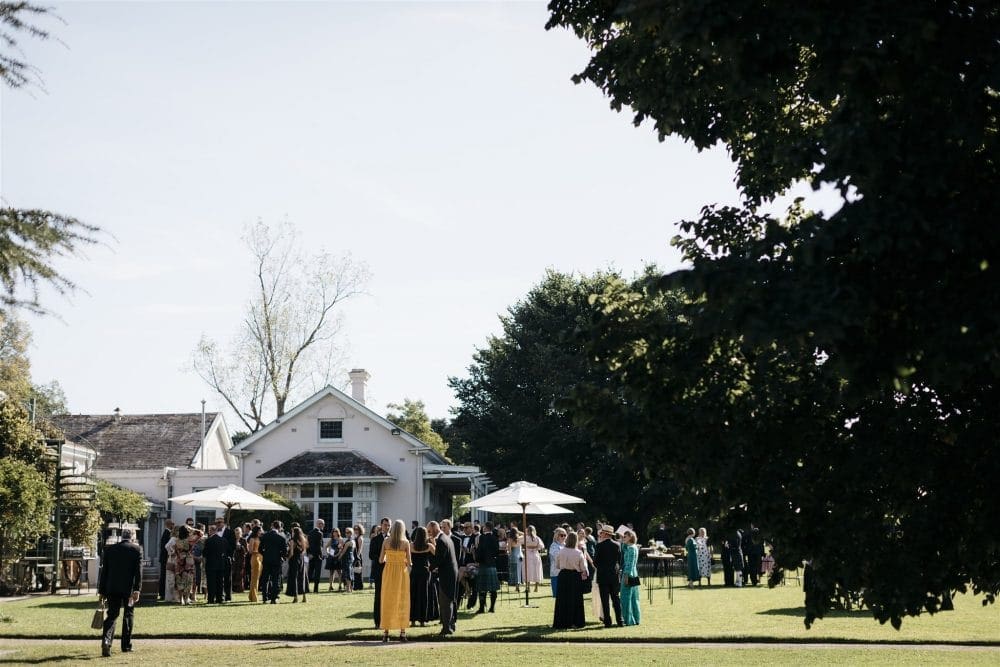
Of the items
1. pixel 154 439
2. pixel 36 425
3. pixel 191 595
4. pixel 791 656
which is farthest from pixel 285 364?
pixel 791 656

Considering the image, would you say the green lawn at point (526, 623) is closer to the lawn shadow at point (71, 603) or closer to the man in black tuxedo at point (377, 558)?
the lawn shadow at point (71, 603)

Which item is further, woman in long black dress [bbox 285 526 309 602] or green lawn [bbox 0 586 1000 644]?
woman in long black dress [bbox 285 526 309 602]

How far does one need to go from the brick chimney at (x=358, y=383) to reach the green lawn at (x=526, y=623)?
1987 cm

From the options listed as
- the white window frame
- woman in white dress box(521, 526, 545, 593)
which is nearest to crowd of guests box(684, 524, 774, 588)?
woman in white dress box(521, 526, 545, 593)

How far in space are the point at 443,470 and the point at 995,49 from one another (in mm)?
35049

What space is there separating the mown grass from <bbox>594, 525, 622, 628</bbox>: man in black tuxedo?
3.01 m

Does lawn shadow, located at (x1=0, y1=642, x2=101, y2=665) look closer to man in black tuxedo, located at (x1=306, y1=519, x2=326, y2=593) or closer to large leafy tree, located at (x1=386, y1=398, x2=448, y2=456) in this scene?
man in black tuxedo, located at (x1=306, y1=519, x2=326, y2=593)

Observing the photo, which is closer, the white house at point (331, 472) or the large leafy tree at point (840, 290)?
the large leafy tree at point (840, 290)

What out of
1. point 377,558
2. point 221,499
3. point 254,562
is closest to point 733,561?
point 377,558

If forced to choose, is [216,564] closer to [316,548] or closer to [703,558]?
[316,548]

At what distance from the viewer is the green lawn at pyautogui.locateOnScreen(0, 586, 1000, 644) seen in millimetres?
16594

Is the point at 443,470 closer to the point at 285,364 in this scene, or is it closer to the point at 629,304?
the point at 285,364

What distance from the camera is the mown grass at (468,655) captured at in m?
13.5

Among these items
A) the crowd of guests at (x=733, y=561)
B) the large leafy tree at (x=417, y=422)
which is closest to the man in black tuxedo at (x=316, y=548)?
the crowd of guests at (x=733, y=561)
